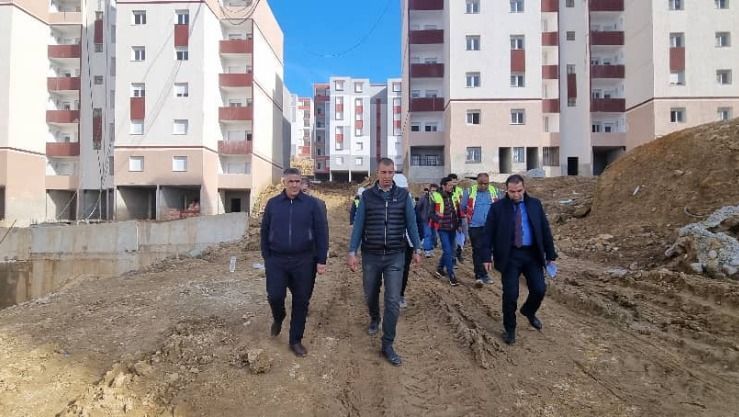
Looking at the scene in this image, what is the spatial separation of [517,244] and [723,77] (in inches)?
1425

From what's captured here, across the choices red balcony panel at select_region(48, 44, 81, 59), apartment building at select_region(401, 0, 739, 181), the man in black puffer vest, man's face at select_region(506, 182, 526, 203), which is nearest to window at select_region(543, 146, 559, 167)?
apartment building at select_region(401, 0, 739, 181)

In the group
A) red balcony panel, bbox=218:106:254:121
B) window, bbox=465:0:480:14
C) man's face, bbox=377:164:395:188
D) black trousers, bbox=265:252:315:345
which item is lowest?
black trousers, bbox=265:252:315:345

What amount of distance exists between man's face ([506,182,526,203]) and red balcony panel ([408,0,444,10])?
36.5m

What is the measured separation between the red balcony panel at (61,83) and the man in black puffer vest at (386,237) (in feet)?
131

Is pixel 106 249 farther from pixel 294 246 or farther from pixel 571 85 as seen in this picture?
pixel 571 85

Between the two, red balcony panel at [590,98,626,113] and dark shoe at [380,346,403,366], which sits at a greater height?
red balcony panel at [590,98,626,113]

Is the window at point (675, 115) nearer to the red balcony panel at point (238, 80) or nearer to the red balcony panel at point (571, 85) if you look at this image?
the red balcony panel at point (571, 85)

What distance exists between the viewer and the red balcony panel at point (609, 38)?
3538cm

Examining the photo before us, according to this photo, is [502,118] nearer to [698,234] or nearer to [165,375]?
[698,234]

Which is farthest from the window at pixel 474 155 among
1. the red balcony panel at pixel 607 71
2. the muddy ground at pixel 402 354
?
the muddy ground at pixel 402 354

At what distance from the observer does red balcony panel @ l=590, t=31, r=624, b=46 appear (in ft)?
116

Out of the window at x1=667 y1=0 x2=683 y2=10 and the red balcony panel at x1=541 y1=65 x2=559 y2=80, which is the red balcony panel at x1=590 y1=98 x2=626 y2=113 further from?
the window at x1=667 y1=0 x2=683 y2=10

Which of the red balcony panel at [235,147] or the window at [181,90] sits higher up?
the window at [181,90]

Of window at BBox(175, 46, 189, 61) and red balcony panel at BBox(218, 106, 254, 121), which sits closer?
window at BBox(175, 46, 189, 61)
